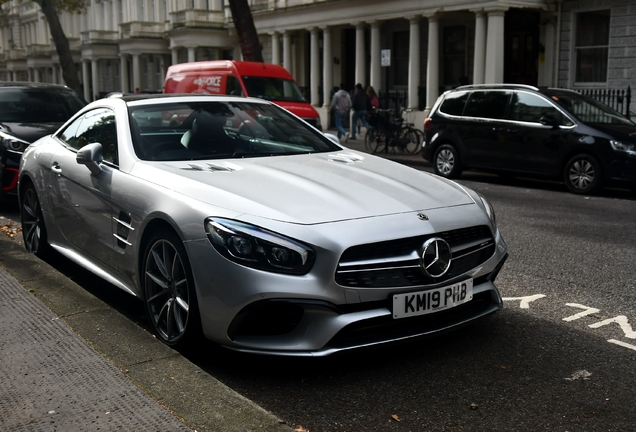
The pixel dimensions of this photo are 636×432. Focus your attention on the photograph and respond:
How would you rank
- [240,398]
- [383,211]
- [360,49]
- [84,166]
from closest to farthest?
[240,398], [383,211], [84,166], [360,49]

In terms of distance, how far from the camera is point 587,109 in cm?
1315

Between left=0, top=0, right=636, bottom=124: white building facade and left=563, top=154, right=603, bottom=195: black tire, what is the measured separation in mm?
11211

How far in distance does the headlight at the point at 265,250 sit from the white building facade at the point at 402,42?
19.9 m

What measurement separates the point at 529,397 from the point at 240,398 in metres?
1.45

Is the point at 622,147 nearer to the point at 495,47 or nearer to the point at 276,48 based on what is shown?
the point at 495,47

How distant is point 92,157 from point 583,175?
30.6 feet

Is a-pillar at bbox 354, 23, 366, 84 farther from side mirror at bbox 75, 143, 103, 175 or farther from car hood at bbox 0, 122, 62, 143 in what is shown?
side mirror at bbox 75, 143, 103, 175

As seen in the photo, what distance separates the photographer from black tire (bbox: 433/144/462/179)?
49.0ft

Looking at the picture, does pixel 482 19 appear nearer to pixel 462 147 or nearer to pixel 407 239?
pixel 462 147

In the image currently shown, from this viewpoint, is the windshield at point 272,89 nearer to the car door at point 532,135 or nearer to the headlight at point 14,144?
the car door at point 532,135

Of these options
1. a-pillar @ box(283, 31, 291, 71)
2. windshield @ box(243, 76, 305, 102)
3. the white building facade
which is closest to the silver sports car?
windshield @ box(243, 76, 305, 102)

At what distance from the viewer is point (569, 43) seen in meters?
24.3

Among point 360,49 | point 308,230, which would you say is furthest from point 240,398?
point 360,49

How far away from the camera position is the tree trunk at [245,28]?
73.0 feet
